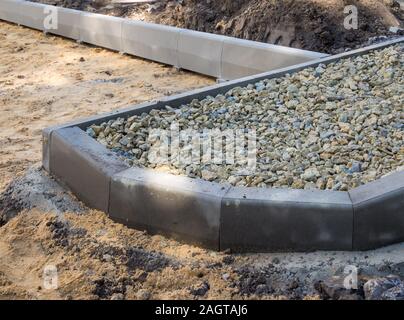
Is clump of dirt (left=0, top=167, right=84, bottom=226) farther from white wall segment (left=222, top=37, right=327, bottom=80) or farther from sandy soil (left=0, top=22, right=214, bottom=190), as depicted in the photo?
white wall segment (left=222, top=37, right=327, bottom=80)

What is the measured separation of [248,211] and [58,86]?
469 cm

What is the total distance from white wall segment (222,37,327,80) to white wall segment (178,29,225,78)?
0.12 m

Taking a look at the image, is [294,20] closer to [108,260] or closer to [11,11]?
[108,260]

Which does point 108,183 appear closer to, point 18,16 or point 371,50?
point 371,50

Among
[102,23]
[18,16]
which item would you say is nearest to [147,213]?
[102,23]

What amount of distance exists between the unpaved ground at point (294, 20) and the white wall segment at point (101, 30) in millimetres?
686

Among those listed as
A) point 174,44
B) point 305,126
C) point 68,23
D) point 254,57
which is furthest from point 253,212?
point 68,23

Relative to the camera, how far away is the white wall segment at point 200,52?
309 inches

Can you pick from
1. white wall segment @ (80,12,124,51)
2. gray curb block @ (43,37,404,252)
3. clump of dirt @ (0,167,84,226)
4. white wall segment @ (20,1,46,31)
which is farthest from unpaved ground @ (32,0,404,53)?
gray curb block @ (43,37,404,252)

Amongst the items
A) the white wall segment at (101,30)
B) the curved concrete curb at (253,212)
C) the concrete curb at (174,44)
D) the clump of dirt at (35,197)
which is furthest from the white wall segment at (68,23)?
the curved concrete curb at (253,212)

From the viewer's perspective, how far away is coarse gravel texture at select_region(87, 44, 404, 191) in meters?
4.28

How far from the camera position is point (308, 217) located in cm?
374

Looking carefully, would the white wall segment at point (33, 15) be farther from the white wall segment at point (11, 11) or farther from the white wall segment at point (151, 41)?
the white wall segment at point (151, 41)

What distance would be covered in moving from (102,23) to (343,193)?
6.32 m
